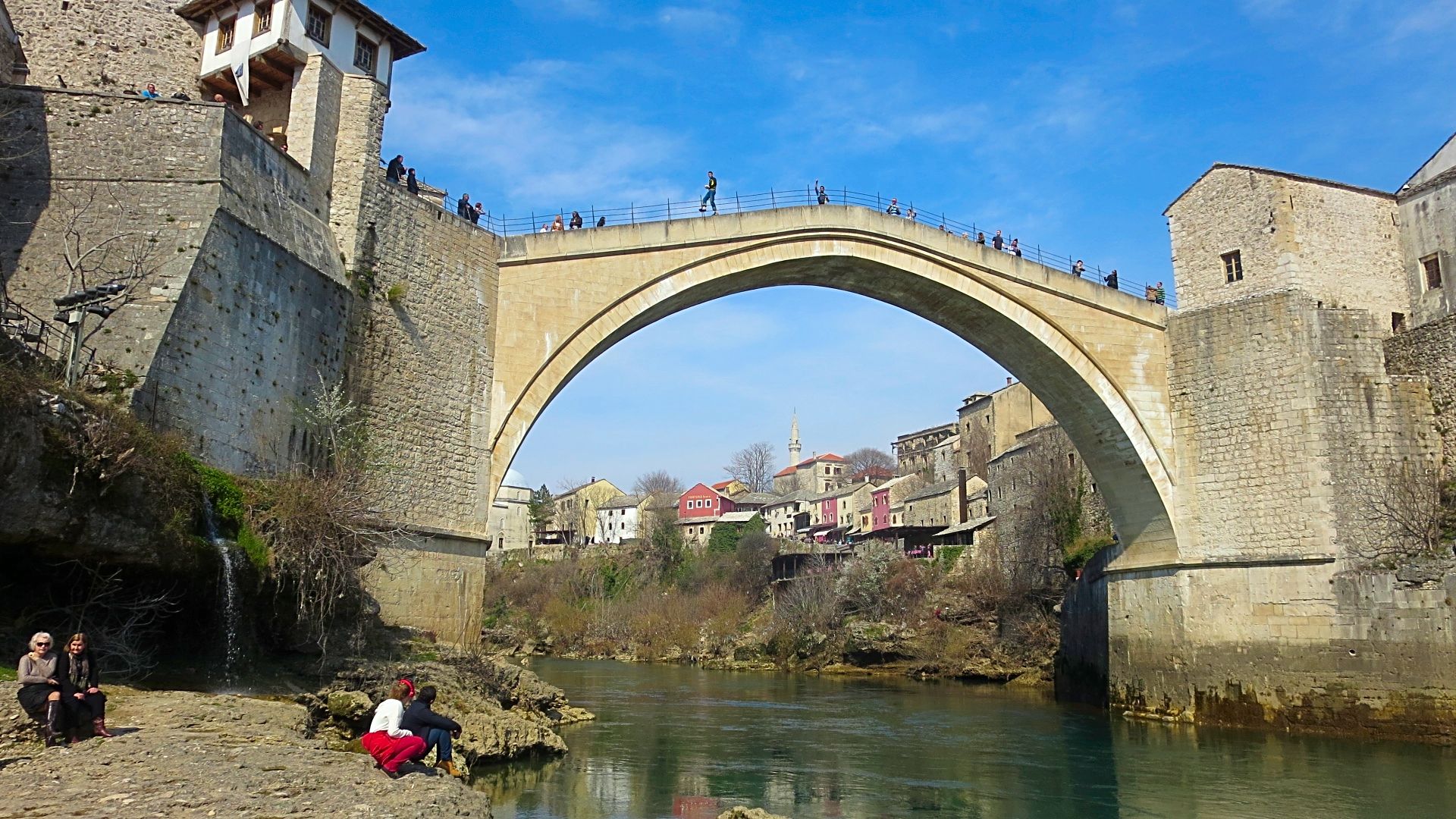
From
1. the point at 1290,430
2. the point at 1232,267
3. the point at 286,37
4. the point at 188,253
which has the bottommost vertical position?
the point at 1290,430

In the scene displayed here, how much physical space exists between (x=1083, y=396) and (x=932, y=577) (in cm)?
1808

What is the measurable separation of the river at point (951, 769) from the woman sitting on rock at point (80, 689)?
3.51 meters

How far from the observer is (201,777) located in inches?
245

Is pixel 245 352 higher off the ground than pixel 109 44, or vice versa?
pixel 109 44

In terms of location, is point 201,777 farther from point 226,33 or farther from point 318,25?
point 226,33

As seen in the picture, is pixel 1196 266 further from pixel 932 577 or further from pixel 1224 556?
pixel 932 577

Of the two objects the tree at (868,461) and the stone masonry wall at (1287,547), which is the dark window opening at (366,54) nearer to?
the stone masonry wall at (1287,547)

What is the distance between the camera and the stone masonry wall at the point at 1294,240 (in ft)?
55.9

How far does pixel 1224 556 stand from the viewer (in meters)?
17.1

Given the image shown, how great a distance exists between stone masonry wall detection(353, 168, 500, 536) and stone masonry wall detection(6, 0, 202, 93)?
147 inches

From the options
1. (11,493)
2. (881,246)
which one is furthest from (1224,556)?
(11,493)

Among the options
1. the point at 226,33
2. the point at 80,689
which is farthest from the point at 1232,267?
the point at 80,689

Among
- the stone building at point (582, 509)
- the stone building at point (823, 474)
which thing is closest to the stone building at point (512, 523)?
the stone building at point (582, 509)

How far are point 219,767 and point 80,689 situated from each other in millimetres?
1039
